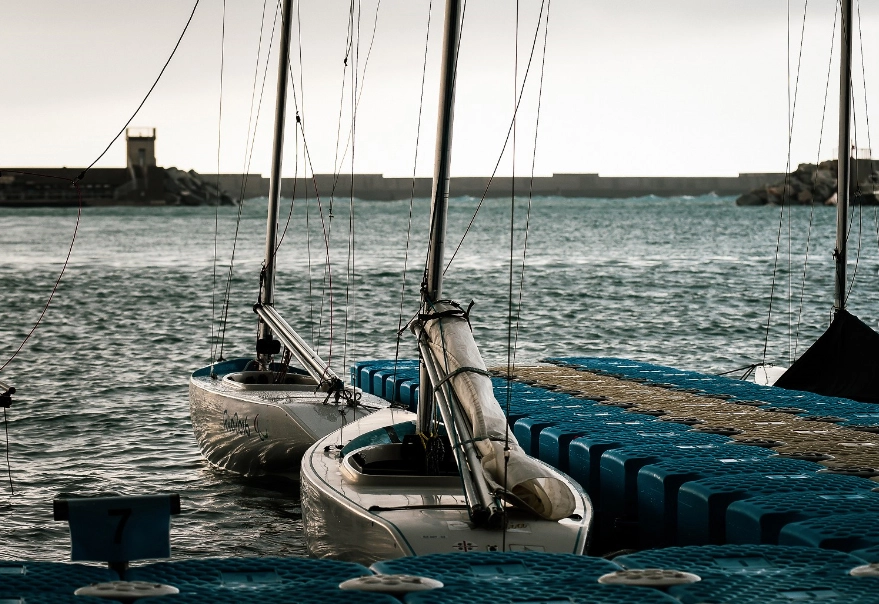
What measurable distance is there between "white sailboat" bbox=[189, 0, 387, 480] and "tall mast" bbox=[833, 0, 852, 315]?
709 centimetres

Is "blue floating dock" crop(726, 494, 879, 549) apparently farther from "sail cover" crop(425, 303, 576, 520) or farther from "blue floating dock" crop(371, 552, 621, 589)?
"blue floating dock" crop(371, 552, 621, 589)

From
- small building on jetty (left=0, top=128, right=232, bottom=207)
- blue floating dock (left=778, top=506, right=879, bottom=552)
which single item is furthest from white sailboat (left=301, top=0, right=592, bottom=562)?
small building on jetty (left=0, top=128, right=232, bottom=207)

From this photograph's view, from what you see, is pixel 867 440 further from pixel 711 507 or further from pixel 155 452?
pixel 155 452

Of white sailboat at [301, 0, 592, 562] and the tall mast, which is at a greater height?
the tall mast

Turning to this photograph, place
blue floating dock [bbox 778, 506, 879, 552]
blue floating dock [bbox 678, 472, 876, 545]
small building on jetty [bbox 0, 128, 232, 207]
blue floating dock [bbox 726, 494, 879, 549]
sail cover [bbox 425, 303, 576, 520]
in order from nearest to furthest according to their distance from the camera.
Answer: blue floating dock [bbox 778, 506, 879, 552] → blue floating dock [bbox 726, 494, 879, 549] → sail cover [bbox 425, 303, 576, 520] → blue floating dock [bbox 678, 472, 876, 545] → small building on jetty [bbox 0, 128, 232, 207]

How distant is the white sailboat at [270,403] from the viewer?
12.6 m

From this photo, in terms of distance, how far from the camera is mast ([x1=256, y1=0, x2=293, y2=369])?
52.5 feet

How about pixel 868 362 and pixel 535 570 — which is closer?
pixel 535 570

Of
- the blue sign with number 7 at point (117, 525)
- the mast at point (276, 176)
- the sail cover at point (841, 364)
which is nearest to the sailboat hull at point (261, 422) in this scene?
the mast at point (276, 176)

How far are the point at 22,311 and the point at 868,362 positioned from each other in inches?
1264

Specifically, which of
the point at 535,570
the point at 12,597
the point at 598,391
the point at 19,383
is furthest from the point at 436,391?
the point at 19,383

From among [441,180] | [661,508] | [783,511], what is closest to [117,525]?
[783,511]

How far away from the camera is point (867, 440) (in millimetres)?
9969

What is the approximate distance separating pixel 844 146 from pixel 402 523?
11922 millimetres
